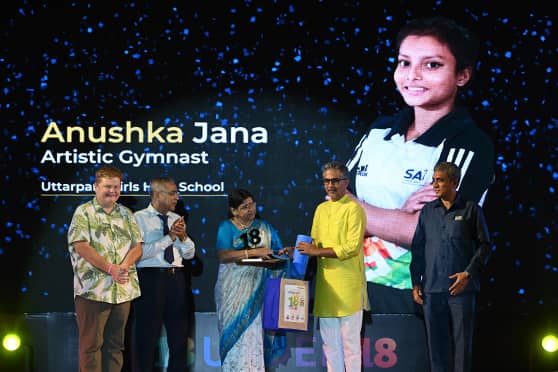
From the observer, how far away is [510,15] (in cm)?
590

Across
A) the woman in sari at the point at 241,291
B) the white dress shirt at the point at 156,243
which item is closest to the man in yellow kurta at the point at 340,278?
the woman in sari at the point at 241,291

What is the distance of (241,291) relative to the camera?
212 inches

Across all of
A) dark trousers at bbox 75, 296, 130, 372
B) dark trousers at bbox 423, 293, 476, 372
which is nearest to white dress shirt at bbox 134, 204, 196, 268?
dark trousers at bbox 75, 296, 130, 372

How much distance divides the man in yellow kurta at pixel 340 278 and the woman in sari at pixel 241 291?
356 millimetres

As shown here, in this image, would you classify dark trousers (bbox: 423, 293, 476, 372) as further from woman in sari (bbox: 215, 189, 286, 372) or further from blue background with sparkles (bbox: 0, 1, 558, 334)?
woman in sari (bbox: 215, 189, 286, 372)

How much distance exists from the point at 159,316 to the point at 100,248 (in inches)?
26.6

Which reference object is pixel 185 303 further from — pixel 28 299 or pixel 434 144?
pixel 434 144

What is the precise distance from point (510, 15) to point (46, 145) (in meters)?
3.55

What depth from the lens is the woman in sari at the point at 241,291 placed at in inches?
211

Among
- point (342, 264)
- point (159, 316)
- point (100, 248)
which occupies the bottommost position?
point (159, 316)

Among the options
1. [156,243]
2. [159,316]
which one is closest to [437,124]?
[156,243]

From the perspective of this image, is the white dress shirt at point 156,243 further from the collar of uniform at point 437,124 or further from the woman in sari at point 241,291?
the collar of uniform at point 437,124

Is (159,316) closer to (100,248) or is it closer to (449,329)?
(100,248)

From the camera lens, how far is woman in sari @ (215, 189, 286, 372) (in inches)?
211
